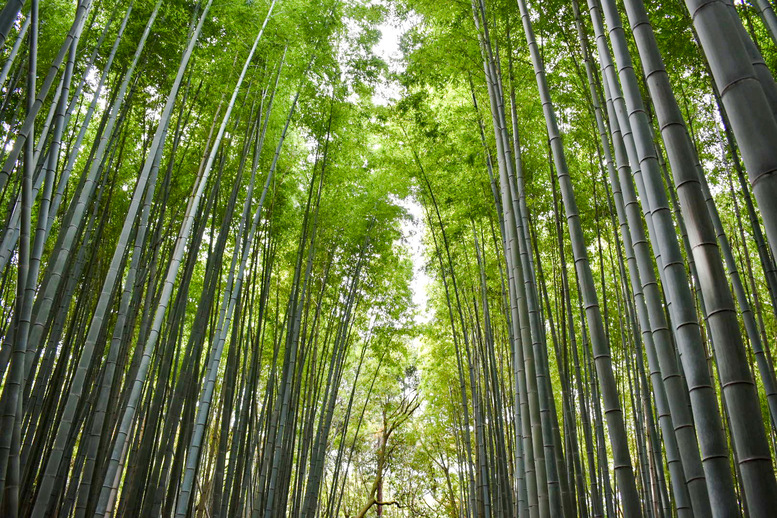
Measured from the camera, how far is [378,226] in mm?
6648

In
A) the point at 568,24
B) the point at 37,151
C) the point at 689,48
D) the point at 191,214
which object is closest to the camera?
the point at 37,151

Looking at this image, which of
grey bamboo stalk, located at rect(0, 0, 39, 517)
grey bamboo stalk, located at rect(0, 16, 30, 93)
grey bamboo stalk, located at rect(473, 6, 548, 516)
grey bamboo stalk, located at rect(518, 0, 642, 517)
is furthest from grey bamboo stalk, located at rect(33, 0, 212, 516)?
grey bamboo stalk, located at rect(518, 0, 642, 517)

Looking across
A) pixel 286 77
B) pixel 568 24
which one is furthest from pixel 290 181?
pixel 568 24

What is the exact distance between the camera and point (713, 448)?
1.18m

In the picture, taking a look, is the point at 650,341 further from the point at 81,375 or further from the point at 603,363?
the point at 81,375

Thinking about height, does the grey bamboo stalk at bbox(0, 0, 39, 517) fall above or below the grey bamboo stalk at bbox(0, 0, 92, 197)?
below

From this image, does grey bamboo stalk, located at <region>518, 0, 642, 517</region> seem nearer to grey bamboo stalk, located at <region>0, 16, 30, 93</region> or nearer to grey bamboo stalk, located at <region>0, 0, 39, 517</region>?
grey bamboo stalk, located at <region>0, 0, 39, 517</region>

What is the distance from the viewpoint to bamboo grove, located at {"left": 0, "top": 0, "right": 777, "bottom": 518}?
4.68 feet

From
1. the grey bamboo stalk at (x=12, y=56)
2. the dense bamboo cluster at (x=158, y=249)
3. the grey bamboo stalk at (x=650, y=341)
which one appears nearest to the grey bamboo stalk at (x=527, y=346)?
the grey bamboo stalk at (x=650, y=341)

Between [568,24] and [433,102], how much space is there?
2191mm

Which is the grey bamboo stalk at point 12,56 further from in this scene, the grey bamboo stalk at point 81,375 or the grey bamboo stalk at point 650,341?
the grey bamboo stalk at point 650,341

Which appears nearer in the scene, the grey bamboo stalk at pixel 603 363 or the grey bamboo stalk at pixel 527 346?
the grey bamboo stalk at pixel 603 363

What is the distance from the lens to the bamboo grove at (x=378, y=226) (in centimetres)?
143

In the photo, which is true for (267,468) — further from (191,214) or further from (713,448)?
(713,448)
